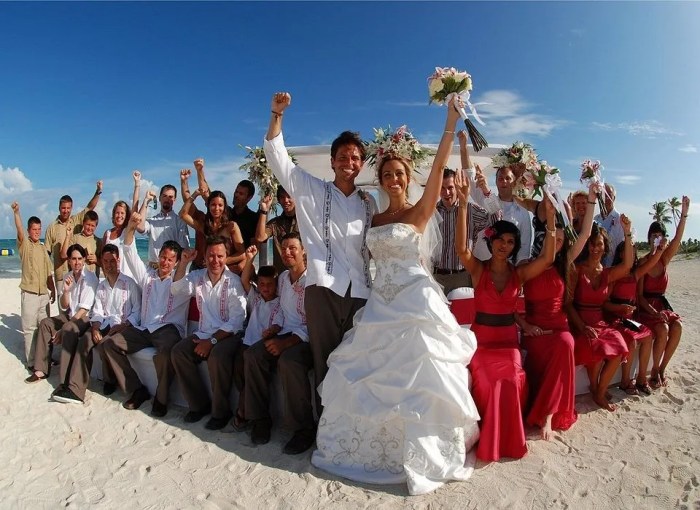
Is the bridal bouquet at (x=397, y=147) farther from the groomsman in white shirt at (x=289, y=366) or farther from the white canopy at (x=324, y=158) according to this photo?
the white canopy at (x=324, y=158)

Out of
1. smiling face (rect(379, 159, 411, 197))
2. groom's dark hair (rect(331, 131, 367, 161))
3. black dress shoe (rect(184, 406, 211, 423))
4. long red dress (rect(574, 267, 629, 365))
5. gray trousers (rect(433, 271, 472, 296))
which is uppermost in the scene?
groom's dark hair (rect(331, 131, 367, 161))

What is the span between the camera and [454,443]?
385cm

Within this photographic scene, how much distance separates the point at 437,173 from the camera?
390 cm

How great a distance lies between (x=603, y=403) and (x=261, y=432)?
368 cm

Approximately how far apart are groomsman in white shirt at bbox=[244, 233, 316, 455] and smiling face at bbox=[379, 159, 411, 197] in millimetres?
1299

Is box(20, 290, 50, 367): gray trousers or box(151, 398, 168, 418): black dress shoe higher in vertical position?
box(20, 290, 50, 367): gray trousers

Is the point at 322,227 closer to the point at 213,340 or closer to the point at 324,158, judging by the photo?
the point at 213,340

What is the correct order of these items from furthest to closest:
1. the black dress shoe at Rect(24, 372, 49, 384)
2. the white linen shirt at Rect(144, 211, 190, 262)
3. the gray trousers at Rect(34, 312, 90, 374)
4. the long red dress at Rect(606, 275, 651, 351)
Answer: the white linen shirt at Rect(144, 211, 190, 262)
the black dress shoe at Rect(24, 372, 49, 384)
the gray trousers at Rect(34, 312, 90, 374)
the long red dress at Rect(606, 275, 651, 351)

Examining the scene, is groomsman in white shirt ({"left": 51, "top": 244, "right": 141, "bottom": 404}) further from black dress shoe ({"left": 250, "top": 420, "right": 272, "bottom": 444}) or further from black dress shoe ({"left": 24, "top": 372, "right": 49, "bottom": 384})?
black dress shoe ({"left": 250, "top": 420, "right": 272, "bottom": 444})

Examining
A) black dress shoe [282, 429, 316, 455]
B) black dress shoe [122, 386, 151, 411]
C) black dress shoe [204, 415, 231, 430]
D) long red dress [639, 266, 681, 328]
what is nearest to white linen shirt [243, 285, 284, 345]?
black dress shoe [204, 415, 231, 430]

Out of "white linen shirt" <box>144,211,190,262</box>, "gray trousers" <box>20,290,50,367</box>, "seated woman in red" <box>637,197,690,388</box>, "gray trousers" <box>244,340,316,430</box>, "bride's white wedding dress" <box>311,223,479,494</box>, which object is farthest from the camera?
"white linen shirt" <box>144,211,190,262</box>

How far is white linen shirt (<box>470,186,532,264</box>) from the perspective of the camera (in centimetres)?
539

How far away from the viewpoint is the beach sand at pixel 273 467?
363 cm

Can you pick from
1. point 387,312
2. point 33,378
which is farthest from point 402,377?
point 33,378
